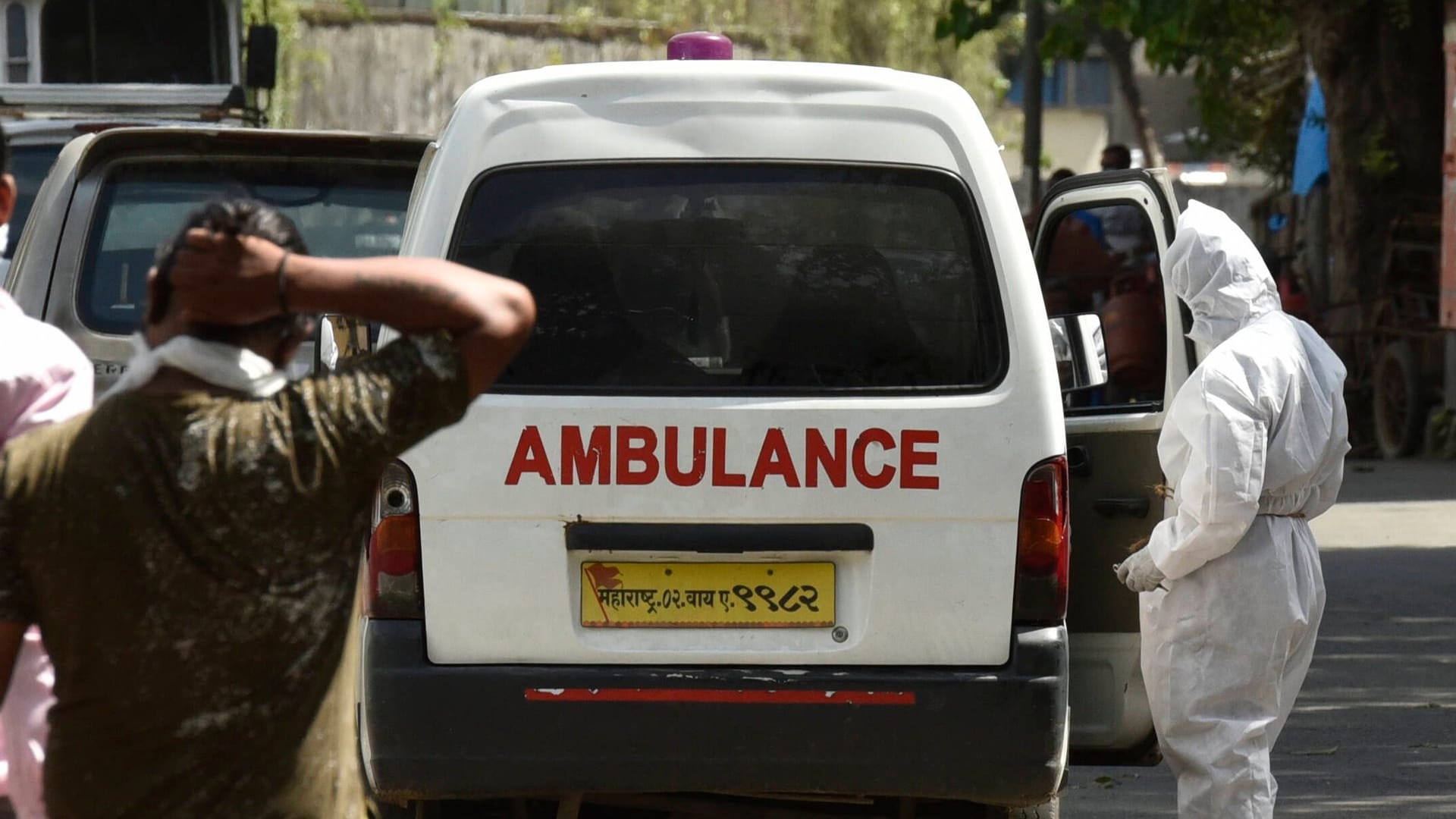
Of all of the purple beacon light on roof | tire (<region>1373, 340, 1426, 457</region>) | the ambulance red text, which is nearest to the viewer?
the ambulance red text

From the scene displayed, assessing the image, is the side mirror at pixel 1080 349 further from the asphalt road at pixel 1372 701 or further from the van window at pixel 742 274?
the asphalt road at pixel 1372 701

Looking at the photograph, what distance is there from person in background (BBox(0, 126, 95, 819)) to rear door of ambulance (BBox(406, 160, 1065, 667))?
1.42 metres

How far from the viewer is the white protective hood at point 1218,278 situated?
502 centimetres

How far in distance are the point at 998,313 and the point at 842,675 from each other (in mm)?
840

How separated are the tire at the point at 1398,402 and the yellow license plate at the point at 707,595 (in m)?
13.0

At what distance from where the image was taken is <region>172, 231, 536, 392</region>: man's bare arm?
254 centimetres

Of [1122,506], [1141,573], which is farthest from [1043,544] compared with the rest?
[1122,506]

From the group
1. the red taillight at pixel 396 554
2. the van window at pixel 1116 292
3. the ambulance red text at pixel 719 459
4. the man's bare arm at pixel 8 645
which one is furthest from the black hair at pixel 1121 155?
the man's bare arm at pixel 8 645

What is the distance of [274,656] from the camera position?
259cm

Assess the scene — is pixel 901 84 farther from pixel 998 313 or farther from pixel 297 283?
pixel 297 283

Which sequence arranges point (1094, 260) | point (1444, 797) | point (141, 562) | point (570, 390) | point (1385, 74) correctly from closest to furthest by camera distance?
point (141, 562) → point (570, 390) → point (1444, 797) → point (1094, 260) → point (1385, 74)

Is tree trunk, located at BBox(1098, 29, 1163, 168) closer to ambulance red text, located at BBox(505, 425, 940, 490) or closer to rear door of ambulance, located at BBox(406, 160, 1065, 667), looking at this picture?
rear door of ambulance, located at BBox(406, 160, 1065, 667)

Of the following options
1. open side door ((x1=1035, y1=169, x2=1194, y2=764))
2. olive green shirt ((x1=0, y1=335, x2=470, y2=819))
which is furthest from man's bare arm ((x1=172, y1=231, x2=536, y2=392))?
open side door ((x1=1035, y1=169, x2=1194, y2=764))

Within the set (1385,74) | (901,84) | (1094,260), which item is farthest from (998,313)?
(1385,74)
